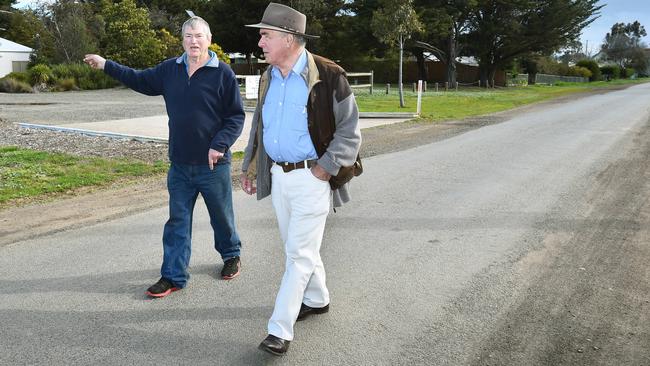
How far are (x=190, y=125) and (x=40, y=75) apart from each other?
3560 cm

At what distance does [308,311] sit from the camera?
405 cm

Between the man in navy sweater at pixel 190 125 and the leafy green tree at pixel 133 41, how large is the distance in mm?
37719

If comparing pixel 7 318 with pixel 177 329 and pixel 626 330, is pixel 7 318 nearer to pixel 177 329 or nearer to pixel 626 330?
pixel 177 329

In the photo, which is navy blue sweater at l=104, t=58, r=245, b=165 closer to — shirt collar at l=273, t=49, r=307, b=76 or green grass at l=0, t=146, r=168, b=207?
shirt collar at l=273, t=49, r=307, b=76

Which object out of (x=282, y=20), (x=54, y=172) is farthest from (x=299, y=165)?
(x=54, y=172)

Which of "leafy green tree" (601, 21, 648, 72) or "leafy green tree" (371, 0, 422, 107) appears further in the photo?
"leafy green tree" (601, 21, 648, 72)

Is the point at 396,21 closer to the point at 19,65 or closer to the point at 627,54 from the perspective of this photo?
the point at 19,65

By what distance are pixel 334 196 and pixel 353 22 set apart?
143ft

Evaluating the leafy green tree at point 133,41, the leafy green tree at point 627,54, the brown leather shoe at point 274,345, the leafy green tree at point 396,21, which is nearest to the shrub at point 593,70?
the leafy green tree at point 627,54

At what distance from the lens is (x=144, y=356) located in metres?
3.44

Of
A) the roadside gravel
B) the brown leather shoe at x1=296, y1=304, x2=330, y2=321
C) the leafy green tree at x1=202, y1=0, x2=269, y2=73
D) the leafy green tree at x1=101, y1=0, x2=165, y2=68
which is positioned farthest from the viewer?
the leafy green tree at x1=202, y1=0, x2=269, y2=73

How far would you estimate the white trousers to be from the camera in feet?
11.4

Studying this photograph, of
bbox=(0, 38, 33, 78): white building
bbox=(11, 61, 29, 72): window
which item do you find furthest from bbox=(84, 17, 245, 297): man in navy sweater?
bbox=(11, 61, 29, 72): window

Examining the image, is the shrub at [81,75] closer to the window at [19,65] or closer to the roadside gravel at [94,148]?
the window at [19,65]
